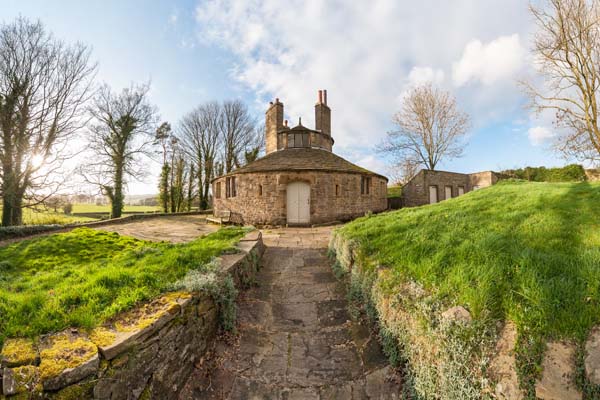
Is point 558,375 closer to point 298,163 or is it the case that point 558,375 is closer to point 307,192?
point 307,192

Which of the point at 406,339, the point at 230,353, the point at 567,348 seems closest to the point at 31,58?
the point at 230,353

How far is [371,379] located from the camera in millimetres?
2961

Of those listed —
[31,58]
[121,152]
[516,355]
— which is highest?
[31,58]

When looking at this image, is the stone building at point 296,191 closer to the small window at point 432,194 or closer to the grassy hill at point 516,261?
the small window at point 432,194

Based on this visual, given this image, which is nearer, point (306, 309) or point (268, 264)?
point (306, 309)

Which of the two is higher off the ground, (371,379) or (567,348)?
(567,348)

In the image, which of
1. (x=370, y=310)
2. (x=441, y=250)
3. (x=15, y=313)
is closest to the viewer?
(x=15, y=313)

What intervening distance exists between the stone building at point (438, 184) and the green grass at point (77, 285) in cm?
2004

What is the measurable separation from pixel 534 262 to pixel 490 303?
3.14 feet

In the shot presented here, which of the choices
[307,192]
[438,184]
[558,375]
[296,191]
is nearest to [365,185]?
[307,192]

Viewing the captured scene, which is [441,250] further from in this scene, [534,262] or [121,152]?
[121,152]

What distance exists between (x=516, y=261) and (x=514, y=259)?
0.04m

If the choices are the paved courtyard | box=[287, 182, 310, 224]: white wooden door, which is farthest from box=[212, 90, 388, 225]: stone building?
the paved courtyard

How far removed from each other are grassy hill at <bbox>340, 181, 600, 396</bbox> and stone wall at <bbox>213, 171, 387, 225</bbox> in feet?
28.5
